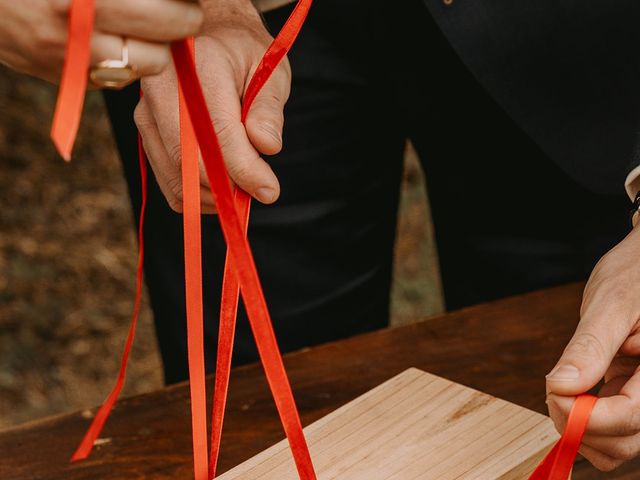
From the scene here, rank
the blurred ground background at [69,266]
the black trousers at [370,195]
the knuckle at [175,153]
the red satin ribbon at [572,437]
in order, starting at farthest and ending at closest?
the blurred ground background at [69,266]
the black trousers at [370,195]
the knuckle at [175,153]
the red satin ribbon at [572,437]

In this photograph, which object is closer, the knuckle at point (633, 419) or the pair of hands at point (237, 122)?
the pair of hands at point (237, 122)

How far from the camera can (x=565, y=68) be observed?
2.61 feet

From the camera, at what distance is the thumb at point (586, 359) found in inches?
18.9

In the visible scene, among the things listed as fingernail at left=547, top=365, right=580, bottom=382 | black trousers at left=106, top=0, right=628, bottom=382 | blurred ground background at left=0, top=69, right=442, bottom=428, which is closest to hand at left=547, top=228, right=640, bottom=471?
fingernail at left=547, top=365, right=580, bottom=382

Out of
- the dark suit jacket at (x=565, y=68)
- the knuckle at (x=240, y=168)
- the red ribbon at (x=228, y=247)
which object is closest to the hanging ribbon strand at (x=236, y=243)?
the red ribbon at (x=228, y=247)

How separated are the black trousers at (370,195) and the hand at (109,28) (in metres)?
0.51

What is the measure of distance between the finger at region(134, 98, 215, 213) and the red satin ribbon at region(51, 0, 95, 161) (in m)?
0.29

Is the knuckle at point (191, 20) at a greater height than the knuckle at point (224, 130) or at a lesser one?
greater

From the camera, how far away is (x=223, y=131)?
0.57 metres

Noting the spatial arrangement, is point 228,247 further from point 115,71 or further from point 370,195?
point 370,195

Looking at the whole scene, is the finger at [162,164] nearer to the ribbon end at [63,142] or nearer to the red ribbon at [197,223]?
the red ribbon at [197,223]

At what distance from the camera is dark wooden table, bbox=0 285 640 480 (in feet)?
2.23

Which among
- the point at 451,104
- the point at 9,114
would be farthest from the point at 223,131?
the point at 9,114

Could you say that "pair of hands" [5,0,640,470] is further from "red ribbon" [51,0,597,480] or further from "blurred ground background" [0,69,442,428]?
"blurred ground background" [0,69,442,428]
